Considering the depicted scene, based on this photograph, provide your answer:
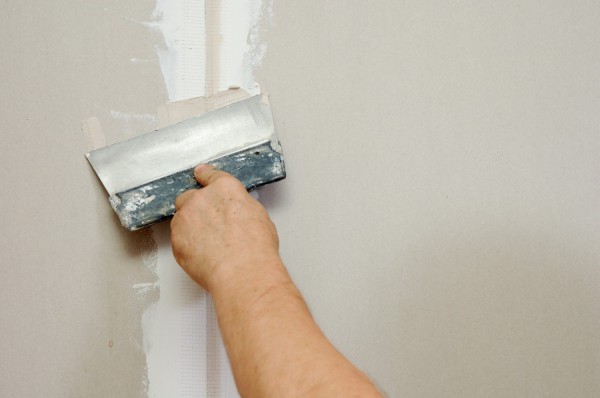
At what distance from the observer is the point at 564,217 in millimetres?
1347

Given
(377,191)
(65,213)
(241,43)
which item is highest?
(241,43)

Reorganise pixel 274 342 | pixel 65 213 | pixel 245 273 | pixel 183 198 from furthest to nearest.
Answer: pixel 65 213
pixel 183 198
pixel 245 273
pixel 274 342

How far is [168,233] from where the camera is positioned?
1.26 meters

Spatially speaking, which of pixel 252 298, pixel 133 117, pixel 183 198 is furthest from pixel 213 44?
pixel 252 298

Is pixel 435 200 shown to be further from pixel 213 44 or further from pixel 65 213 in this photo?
pixel 65 213

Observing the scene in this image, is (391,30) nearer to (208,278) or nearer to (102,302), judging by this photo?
(208,278)

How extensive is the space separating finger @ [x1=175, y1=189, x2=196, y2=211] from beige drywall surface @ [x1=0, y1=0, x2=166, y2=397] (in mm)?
180

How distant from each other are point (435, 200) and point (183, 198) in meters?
0.62

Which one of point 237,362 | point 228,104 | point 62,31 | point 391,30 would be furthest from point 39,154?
point 391,30

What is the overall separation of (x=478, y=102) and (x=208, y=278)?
0.81 m

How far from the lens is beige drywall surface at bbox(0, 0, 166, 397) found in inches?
47.8

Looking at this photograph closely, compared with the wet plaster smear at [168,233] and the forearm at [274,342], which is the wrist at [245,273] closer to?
the forearm at [274,342]

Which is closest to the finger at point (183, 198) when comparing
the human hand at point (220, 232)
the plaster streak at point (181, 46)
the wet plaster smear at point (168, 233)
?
the human hand at point (220, 232)

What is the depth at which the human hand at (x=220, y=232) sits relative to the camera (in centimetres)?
104
